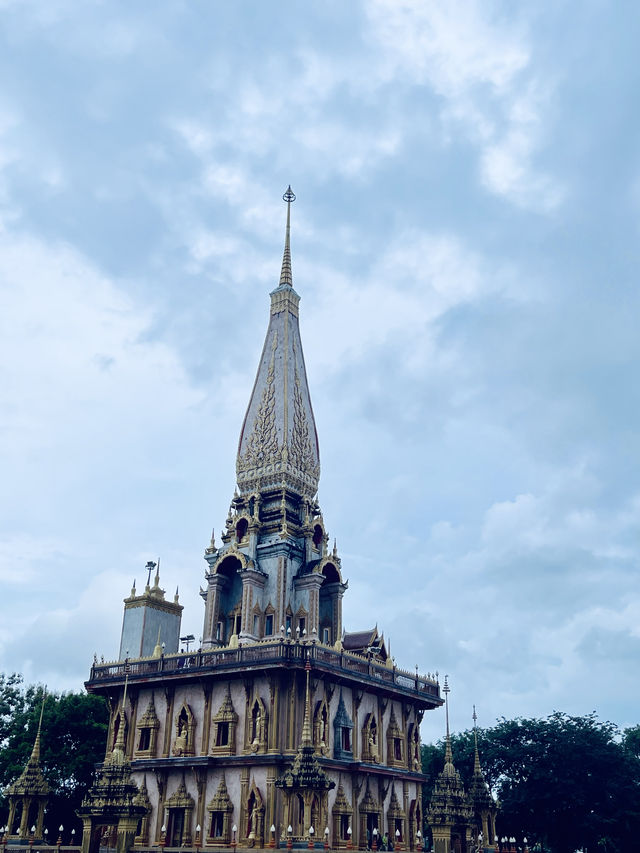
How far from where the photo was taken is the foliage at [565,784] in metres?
59.2

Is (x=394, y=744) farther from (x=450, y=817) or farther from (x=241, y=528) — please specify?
(x=241, y=528)

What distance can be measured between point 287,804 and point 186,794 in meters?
7.90

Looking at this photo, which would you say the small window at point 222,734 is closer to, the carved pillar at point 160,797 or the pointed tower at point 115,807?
the carved pillar at point 160,797

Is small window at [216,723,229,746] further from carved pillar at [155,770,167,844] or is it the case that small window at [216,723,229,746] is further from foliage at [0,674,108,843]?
foliage at [0,674,108,843]

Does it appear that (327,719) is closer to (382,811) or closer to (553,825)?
(382,811)

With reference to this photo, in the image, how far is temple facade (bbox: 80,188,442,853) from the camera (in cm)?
4006

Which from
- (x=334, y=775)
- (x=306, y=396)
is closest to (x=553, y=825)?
(x=334, y=775)

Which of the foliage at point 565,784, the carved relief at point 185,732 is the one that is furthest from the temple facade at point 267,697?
the foliage at point 565,784

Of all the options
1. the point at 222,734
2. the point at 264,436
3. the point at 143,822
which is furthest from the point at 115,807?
the point at 264,436

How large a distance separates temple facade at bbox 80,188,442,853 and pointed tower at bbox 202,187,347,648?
92 mm

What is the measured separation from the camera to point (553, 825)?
6047cm

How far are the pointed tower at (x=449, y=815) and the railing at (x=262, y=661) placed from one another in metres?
7.56

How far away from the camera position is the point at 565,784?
195 feet

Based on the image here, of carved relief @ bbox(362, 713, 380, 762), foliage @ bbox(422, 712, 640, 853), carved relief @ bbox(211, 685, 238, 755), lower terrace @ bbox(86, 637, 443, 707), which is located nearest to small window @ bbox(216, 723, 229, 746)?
carved relief @ bbox(211, 685, 238, 755)
